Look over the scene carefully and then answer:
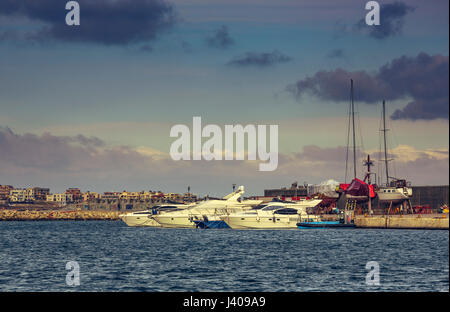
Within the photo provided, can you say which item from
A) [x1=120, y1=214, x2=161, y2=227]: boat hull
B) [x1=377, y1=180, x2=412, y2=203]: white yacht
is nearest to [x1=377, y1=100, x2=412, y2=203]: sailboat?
[x1=377, y1=180, x2=412, y2=203]: white yacht

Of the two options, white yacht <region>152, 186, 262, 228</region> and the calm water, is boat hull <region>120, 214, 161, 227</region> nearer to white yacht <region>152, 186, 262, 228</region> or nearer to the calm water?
white yacht <region>152, 186, 262, 228</region>

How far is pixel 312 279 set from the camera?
47.1 meters

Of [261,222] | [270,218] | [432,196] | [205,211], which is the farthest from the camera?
[432,196]

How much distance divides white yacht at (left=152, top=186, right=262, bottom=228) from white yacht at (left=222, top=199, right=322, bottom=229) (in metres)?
12.2

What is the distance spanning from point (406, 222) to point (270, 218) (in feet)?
91.4

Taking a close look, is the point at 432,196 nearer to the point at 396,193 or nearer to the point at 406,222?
the point at 396,193

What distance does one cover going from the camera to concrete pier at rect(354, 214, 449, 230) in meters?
112

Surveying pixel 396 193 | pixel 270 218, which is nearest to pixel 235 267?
pixel 270 218

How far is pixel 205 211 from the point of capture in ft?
509
